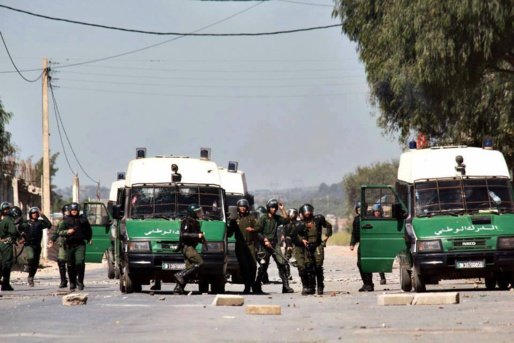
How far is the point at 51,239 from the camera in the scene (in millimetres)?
28688

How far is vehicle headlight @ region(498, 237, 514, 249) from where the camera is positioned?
24.2 m

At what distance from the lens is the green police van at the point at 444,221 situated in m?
24.2

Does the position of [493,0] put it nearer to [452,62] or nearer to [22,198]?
[452,62]

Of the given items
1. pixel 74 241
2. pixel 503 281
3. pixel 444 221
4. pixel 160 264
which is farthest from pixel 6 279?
pixel 503 281

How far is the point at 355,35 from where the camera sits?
120 feet

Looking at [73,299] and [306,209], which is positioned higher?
[306,209]

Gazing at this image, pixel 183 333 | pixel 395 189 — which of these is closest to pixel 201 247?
pixel 395 189

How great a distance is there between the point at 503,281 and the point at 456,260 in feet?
6.18

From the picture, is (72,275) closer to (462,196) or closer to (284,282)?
(284,282)

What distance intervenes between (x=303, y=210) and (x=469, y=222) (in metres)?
3.00

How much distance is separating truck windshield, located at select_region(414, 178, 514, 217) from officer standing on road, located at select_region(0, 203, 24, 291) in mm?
9196

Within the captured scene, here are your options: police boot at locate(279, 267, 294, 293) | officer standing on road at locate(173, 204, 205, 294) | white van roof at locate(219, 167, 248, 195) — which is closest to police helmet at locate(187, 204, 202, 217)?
officer standing on road at locate(173, 204, 205, 294)

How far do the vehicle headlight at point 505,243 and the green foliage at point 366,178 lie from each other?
153 m

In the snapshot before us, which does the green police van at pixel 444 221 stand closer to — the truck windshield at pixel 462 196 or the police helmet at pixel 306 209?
the truck windshield at pixel 462 196
